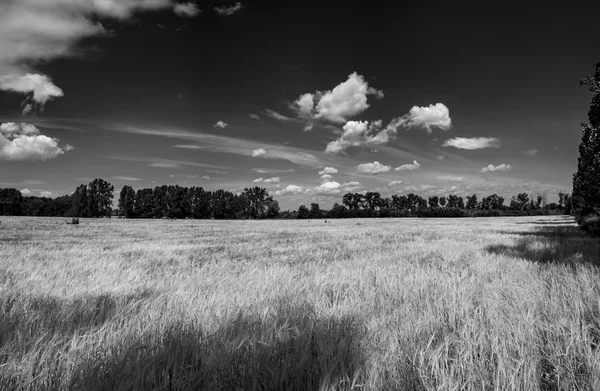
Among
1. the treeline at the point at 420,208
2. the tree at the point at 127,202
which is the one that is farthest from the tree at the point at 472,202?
the tree at the point at 127,202

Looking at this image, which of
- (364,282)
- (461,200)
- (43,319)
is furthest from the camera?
(461,200)

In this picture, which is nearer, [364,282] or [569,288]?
[569,288]

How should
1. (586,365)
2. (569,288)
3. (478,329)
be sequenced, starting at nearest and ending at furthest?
(586,365)
(478,329)
(569,288)

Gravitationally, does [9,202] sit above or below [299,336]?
above

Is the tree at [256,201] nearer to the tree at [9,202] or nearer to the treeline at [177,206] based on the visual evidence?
the treeline at [177,206]

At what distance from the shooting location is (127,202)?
479 ft

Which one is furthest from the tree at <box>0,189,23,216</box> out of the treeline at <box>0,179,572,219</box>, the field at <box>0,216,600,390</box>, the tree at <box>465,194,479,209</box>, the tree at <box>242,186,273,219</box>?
the tree at <box>465,194,479,209</box>

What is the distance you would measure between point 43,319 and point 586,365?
5.69 meters

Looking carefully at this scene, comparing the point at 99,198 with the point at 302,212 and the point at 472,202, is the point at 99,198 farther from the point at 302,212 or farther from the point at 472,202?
the point at 472,202

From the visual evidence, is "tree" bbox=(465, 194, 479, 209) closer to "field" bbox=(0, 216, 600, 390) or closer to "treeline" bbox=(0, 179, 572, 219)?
"treeline" bbox=(0, 179, 572, 219)

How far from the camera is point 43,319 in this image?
355 cm

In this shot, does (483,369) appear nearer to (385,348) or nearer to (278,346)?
(385,348)

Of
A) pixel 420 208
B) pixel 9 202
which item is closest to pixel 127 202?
pixel 9 202

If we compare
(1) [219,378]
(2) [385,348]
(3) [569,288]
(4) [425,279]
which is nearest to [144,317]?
(1) [219,378]
